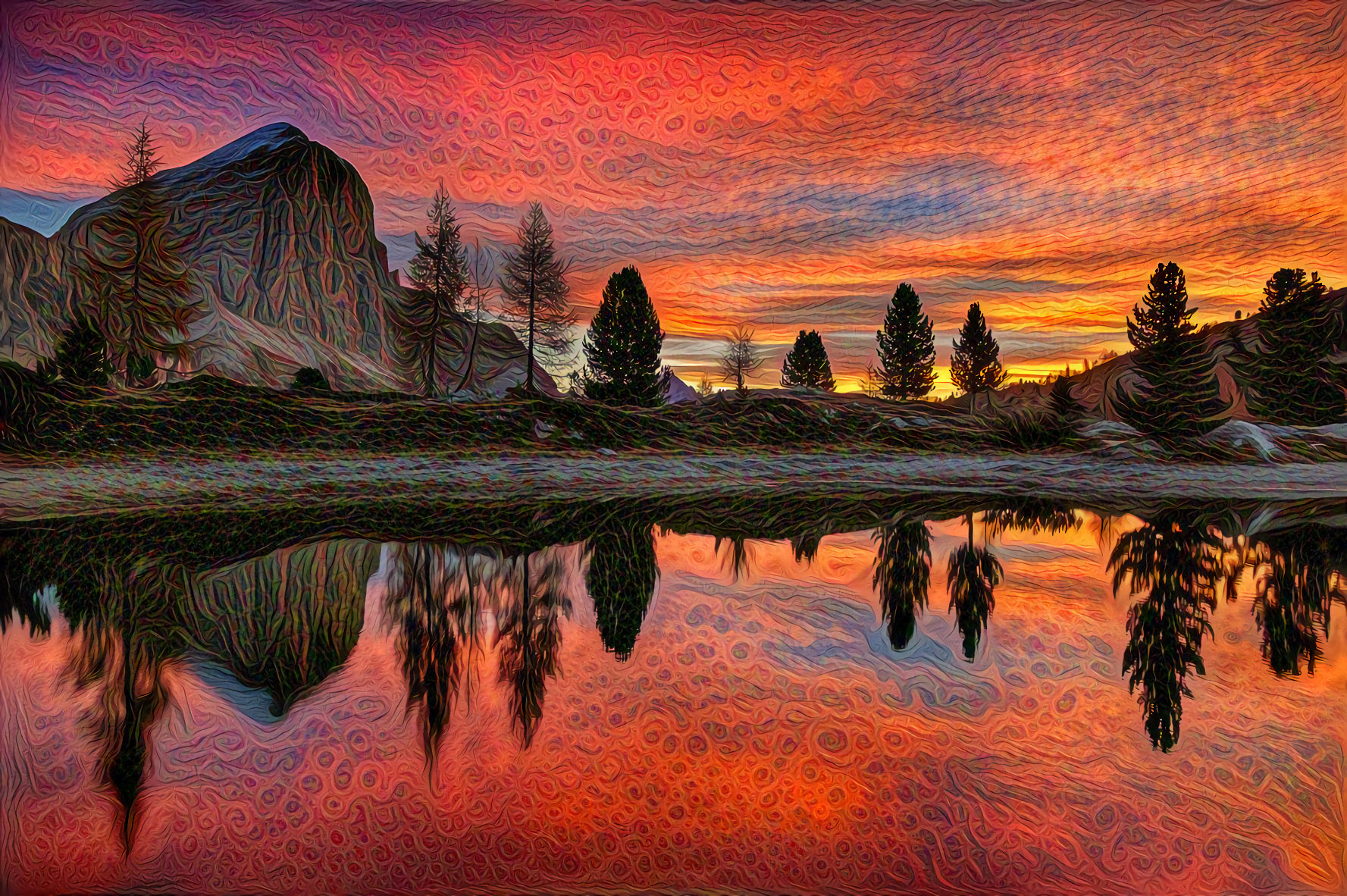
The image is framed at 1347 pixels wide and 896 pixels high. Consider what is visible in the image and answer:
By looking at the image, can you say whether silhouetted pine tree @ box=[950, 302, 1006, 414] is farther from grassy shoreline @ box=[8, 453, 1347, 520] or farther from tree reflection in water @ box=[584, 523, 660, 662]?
tree reflection in water @ box=[584, 523, 660, 662]

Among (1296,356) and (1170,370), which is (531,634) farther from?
(1296,356)

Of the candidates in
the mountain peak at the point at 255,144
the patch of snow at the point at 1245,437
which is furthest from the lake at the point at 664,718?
the mountain peak at the point at 255,144

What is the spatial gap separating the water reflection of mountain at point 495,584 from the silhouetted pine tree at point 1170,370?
647 millimetres

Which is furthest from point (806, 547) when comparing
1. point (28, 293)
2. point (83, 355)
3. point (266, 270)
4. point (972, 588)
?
point (28, 293)

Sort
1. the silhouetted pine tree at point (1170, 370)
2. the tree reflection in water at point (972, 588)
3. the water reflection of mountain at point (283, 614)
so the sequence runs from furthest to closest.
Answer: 1. the silhouetted pine tree at point (1170, 370)
2. the tree reflection in water at point (972, 588)
3. the water reflection of mountain at point (283, 614)

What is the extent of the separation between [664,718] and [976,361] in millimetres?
3569

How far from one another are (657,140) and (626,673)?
3.74 meters

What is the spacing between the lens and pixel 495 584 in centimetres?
400

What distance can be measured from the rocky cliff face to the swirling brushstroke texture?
0.68 feet

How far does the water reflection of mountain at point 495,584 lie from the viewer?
329 centimetres

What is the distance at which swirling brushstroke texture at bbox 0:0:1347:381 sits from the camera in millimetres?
4703

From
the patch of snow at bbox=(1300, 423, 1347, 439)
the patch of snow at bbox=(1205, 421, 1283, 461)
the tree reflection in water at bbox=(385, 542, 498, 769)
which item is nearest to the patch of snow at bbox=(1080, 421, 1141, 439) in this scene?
the patch of snow at bbox=(1205, 421, 1283, 461)

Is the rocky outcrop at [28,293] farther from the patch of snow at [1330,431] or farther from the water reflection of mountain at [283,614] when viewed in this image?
the patch of snow at [1330,431]

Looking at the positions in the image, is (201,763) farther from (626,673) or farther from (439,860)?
(626,673)
